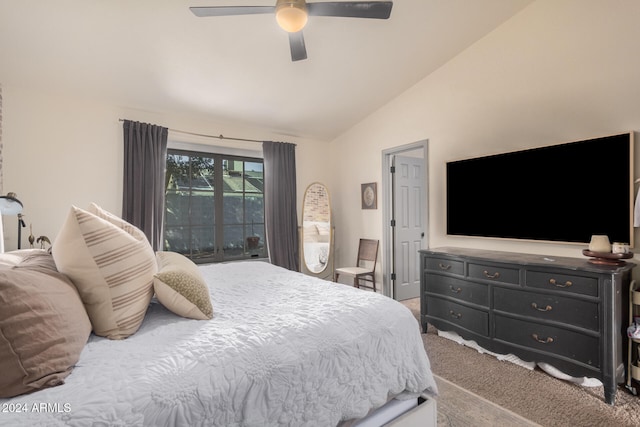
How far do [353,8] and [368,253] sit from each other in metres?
2.95

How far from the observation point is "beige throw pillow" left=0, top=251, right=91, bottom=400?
0.74 metres

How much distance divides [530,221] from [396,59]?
2.00 meters

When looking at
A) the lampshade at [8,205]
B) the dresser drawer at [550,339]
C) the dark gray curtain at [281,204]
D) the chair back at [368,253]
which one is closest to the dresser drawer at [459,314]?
the dresser drawer at [550,339]

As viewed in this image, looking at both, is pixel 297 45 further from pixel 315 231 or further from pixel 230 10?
pixel 315 231

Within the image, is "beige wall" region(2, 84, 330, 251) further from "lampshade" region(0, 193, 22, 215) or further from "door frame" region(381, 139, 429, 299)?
"door frame" region(381, 139, 429, 299)

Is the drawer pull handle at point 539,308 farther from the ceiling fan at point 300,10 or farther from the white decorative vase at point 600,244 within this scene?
the ceiling fan at point 300,10

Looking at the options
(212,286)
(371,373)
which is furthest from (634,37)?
(212,286)

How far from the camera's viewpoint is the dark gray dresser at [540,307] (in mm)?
1862

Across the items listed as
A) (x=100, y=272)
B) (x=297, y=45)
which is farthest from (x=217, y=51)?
(x=100, y=272)

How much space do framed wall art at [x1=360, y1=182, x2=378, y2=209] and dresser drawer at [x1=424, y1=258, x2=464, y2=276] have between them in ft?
4.49

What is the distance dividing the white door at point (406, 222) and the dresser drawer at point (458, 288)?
117cm

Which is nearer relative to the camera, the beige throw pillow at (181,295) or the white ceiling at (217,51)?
the beige throw pillow at (181,295)

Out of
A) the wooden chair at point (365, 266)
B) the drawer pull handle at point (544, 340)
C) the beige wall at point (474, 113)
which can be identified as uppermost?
the beige wall at point (474, 113)

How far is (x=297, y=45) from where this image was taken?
2.11 meters
